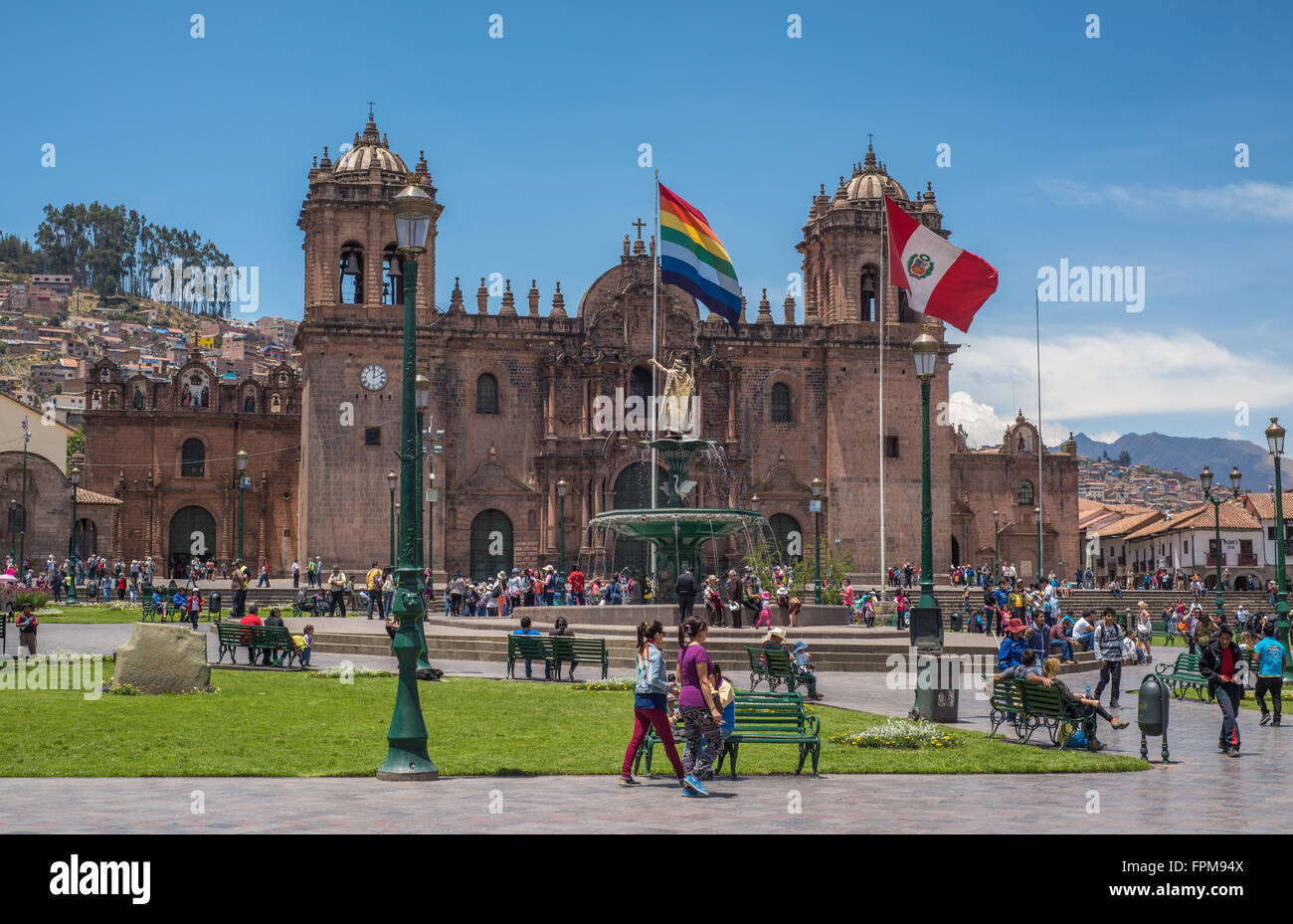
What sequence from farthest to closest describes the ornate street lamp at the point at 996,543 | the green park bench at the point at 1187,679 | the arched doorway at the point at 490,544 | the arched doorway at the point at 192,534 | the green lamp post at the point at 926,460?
1. the ornate street lamp at the point at 996,543
2. the arched doorway at the point at 192,534
3. the arched doorway at the point at 490,544
4. the green park bench at the point at 1187,679
5. the green lamp post at the point at 926,460

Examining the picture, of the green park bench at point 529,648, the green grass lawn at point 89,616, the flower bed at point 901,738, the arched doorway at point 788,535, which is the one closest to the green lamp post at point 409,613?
the flower bed at point 901,738

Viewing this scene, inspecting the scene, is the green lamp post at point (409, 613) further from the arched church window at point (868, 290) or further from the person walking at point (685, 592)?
the arched church window at point (868, 290)

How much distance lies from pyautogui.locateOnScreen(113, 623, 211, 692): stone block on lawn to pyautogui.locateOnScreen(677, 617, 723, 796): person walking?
8422 mm

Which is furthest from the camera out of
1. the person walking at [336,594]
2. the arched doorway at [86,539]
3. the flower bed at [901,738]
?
the arched doorway at [86,539]

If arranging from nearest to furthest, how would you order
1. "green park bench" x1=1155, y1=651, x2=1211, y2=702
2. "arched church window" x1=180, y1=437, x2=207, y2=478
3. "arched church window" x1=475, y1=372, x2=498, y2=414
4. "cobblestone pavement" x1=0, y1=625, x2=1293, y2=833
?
"cobblestone pavement" x1=0, y1=625, x2=1293, y2=833 → "green park bench" x1=1155, y1=651, x2=1211, y2=702 → "arched church window" x1=475, y1=372, x2=498, y2=414 → "arched church window" x1=180, y1=437, x2=207, y2=478

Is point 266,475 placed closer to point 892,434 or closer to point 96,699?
point 892,434

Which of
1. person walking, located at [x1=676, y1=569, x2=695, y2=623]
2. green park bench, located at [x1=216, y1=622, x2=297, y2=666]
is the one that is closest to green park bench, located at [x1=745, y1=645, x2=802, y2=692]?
person walking, located at [x1=676, y1=569, x2=695, y2=623]

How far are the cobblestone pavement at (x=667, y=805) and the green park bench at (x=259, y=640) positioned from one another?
11100mm

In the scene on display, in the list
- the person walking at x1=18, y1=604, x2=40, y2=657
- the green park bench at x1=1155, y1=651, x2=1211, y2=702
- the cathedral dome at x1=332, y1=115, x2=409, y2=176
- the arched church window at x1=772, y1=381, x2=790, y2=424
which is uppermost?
the cathedral dome at x1=332, y1=115, x2=409, y2=176

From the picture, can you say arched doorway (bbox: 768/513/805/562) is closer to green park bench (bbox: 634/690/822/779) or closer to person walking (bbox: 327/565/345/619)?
person walking (bbox: 327/565/345/619)

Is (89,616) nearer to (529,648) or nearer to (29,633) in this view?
(29,633)

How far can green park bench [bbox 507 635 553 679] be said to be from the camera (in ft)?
67.1

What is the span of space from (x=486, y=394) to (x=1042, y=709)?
3646 centimetres

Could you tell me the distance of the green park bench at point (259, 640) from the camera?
21.7 meters
